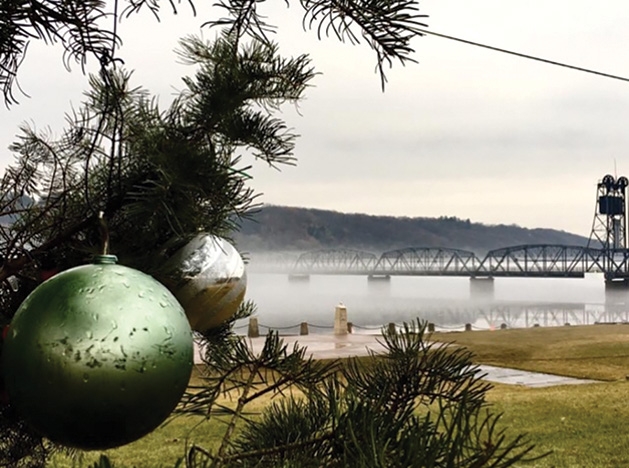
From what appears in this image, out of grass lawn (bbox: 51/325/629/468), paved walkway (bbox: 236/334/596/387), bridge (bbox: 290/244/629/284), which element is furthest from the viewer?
bridge (bbox: 290/244/629/284)

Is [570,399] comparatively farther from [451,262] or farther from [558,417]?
[451,262]

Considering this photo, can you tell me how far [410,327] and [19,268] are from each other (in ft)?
3.26

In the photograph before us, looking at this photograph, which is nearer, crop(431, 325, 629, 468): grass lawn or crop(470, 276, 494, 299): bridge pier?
crop(431, 325, 629, 468): grass lawn

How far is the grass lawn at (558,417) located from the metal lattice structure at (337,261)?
88.6m

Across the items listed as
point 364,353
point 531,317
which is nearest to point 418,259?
point 531,317

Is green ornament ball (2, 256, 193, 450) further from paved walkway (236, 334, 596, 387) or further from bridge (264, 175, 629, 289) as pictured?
bridge (264, 175, 629, 289)

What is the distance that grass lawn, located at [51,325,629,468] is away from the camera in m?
6.60

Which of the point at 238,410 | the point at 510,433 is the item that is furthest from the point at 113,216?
the point at 510,433

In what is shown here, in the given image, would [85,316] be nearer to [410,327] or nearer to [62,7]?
[410,327]

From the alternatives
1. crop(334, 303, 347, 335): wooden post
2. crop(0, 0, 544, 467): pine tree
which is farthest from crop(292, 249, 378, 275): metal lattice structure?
crop(0, 0, 544, 467): pine tree

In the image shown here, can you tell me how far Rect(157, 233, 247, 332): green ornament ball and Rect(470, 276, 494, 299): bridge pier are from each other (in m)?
87.8

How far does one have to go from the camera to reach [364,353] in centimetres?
1538

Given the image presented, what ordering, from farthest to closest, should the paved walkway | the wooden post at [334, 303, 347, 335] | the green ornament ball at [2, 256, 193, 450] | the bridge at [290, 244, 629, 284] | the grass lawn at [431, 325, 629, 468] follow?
the bridge at [290, 244, 629, 284] < the wooden post at [334, 303, 347, 335] < the paved walkway < the grass lawn at [431, 325, 629, 468] < the green ornament ball at [2, 256, 193, 450]

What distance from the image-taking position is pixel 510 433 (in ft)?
24.6
